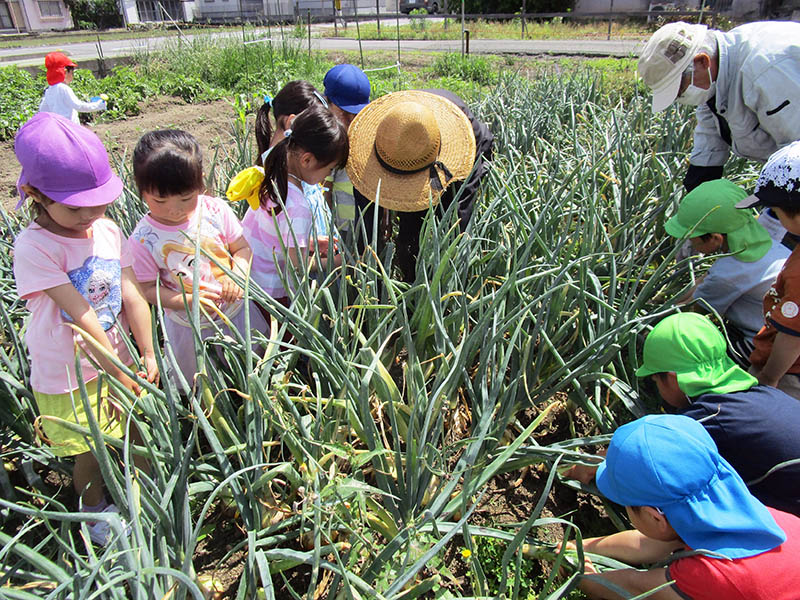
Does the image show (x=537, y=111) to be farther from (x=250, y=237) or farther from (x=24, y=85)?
(x=24, y=85)

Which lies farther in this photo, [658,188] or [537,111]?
[537,111]

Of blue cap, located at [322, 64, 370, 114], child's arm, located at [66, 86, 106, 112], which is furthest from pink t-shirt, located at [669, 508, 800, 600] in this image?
child's arm, located at [66, 86, 106, 112]

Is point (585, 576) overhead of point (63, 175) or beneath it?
beneath

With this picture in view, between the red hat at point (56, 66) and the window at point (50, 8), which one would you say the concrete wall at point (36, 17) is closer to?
the window at point (50, 8)

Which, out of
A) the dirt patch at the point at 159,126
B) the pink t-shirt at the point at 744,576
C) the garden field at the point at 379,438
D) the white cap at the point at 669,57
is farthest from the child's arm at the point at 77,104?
the pink t-shirt at the point at 744,576

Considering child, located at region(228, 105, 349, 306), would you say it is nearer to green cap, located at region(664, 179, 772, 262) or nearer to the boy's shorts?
the boy's shorts

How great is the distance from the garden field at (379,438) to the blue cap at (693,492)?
6.2 inches

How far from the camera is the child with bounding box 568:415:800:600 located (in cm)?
99

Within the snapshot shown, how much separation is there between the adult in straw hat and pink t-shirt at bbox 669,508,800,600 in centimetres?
→ 111

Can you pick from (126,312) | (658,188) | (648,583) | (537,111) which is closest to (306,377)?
(126,312)

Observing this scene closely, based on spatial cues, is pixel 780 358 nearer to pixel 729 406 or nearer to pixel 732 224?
pixel 729 406

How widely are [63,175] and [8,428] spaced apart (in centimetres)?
70

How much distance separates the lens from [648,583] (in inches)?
41.7

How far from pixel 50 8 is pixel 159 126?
110ft
